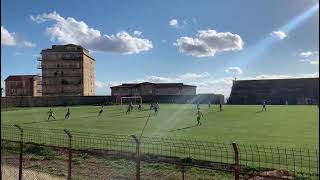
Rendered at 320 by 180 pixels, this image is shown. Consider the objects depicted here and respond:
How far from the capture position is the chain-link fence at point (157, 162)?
1339cm

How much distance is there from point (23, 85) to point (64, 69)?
44.8 ft

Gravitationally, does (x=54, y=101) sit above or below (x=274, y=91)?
below

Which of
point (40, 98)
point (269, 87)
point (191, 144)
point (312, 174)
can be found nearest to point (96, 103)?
point (40, 98)

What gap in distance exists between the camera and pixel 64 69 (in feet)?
342

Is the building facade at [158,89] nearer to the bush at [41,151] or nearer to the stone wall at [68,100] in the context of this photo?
the stone wall at [68,100]

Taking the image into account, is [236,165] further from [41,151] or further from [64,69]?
[64,69]

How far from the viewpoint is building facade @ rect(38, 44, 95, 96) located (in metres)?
104

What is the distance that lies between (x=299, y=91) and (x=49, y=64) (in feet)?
177

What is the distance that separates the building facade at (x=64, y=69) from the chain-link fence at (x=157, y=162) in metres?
84.8

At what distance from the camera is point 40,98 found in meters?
83.1

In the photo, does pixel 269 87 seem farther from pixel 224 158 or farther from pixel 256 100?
pixel 224 158

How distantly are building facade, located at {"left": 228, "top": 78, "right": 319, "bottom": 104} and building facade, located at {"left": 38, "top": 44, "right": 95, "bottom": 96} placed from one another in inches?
1334

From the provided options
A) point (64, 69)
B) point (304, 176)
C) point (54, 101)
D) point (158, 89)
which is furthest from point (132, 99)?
point (304, 176)

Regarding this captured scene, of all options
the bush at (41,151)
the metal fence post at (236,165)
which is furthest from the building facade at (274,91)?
the metal fence post at (236,165)
